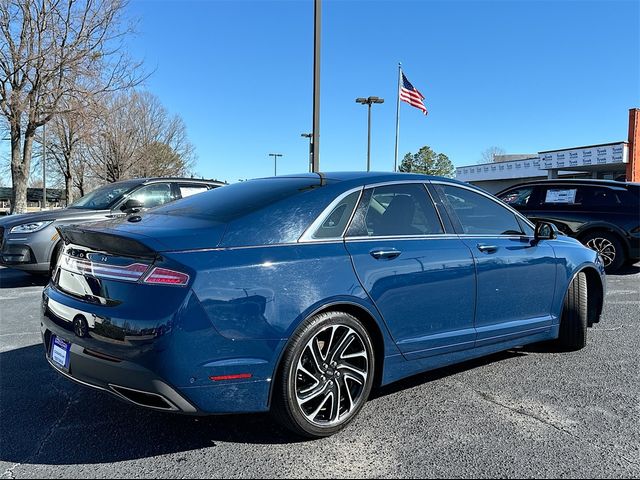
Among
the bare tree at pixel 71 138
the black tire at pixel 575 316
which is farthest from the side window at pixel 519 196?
the bare tree at pixel 71 138

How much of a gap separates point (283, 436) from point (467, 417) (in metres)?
1.17

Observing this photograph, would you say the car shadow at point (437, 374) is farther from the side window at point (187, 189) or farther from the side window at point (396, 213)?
the side window at point (187, 189)

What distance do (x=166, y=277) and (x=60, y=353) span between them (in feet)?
2.93

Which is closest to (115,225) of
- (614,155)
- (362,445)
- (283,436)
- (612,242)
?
(283,436)

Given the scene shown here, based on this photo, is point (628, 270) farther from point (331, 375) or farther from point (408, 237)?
point (331, 375)

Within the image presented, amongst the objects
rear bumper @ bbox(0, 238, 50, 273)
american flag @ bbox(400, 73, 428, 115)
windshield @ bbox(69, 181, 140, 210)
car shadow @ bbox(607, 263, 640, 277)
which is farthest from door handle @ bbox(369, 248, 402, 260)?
american flag @ bbox(400, 73, 428, 115)

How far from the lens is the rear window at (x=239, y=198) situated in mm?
3062

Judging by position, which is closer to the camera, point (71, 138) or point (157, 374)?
point (157, 374)

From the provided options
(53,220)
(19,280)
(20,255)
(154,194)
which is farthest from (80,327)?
(19,280)

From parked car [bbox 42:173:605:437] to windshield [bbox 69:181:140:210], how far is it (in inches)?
186

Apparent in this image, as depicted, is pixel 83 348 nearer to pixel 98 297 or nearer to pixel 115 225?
pixel 98 297

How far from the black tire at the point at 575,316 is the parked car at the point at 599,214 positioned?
4.76 meters

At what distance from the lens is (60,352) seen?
9.33ft

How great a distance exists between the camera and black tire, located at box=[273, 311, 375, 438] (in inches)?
107
